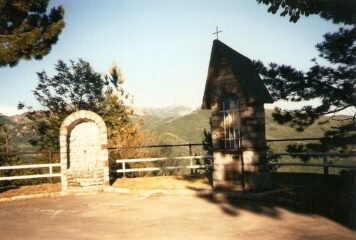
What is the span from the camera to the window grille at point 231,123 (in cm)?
1041

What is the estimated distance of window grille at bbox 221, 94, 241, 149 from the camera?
10.4m

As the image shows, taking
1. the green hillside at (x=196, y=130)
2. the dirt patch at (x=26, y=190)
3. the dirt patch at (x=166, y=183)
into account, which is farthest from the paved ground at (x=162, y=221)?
the green hillside at (x=196, y=130)

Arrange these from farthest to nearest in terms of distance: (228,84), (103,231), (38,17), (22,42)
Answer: (38,17) < (22,42) < (228,84) < (103,231)

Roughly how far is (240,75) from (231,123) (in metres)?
1.61

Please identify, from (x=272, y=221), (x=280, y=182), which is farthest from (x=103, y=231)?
(x=280, y=182)

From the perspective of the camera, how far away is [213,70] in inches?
427

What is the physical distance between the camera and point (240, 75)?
1016 centimetres

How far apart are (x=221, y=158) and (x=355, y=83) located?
17.1 ft

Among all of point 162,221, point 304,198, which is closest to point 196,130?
point 304,198

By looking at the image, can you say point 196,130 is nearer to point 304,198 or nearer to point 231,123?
point 231,123

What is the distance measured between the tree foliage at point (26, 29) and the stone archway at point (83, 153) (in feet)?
11.3

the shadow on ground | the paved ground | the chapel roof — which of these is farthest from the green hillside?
the paved ground

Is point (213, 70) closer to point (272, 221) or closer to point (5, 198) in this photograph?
point (272, 221)

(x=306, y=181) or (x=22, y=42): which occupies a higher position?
(x=22, y=42)
